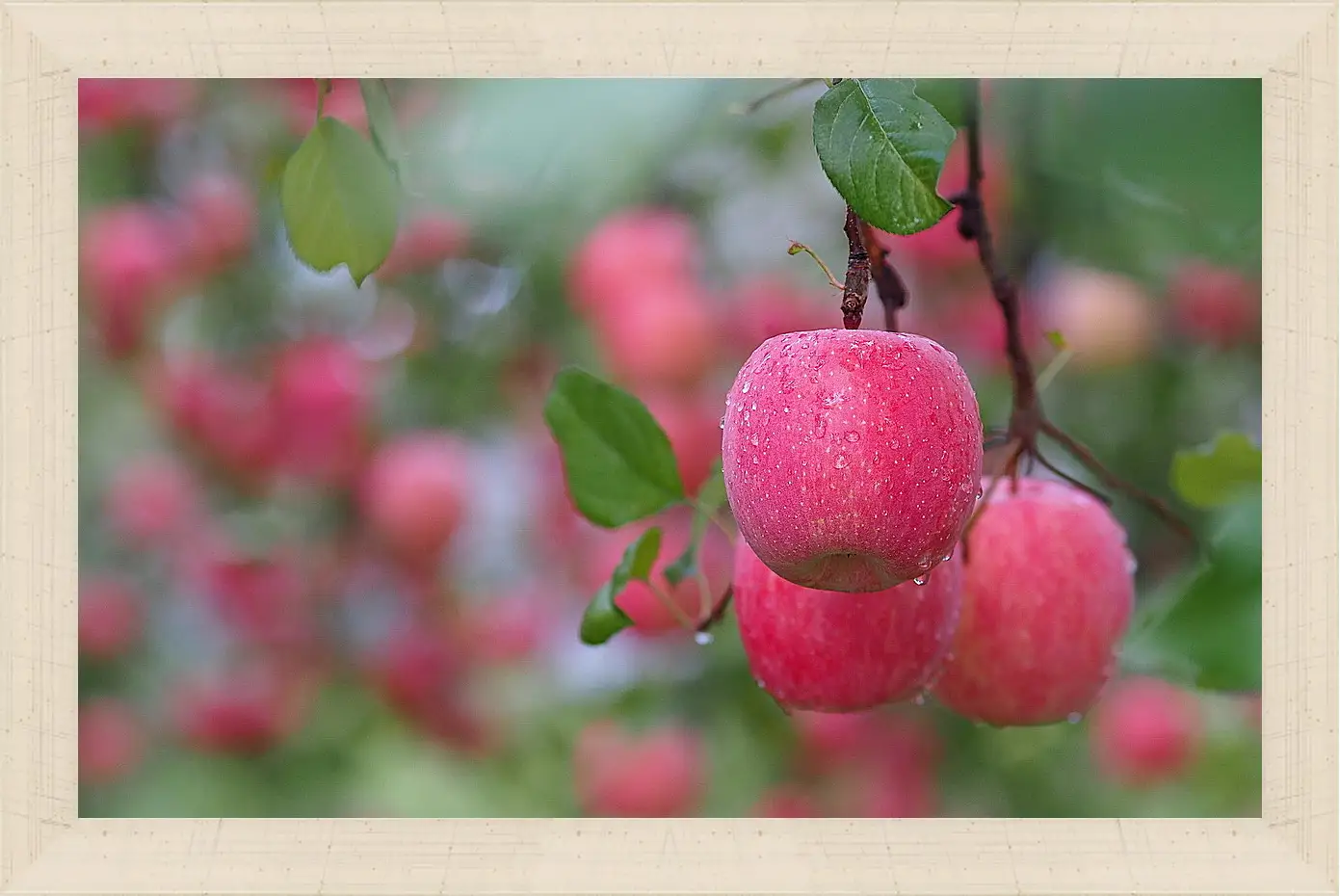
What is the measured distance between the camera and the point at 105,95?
0.95m

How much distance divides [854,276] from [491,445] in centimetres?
115

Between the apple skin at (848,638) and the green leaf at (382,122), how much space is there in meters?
0.35

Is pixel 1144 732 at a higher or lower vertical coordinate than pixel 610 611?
lower

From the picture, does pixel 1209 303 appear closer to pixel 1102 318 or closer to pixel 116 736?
pixel 1102 318

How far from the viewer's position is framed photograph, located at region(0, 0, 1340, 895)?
0.73 m

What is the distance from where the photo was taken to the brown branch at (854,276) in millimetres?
513

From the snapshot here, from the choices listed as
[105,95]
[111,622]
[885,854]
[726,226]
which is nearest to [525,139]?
[105,95]

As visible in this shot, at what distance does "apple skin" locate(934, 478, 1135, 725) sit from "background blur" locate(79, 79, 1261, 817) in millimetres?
560

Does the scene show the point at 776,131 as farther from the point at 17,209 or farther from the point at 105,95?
the point at 17,209

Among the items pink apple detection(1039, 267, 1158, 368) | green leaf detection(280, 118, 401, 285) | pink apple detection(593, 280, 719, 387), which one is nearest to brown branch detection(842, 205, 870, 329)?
green leaf detection(280, 118, 401, 285)

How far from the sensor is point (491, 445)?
1616 millimetres

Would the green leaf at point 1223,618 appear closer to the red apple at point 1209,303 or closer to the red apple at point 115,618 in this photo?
the red apple at point 1209,303

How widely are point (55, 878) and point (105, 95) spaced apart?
572 millimetres

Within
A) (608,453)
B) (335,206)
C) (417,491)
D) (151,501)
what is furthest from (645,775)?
(335,206)
